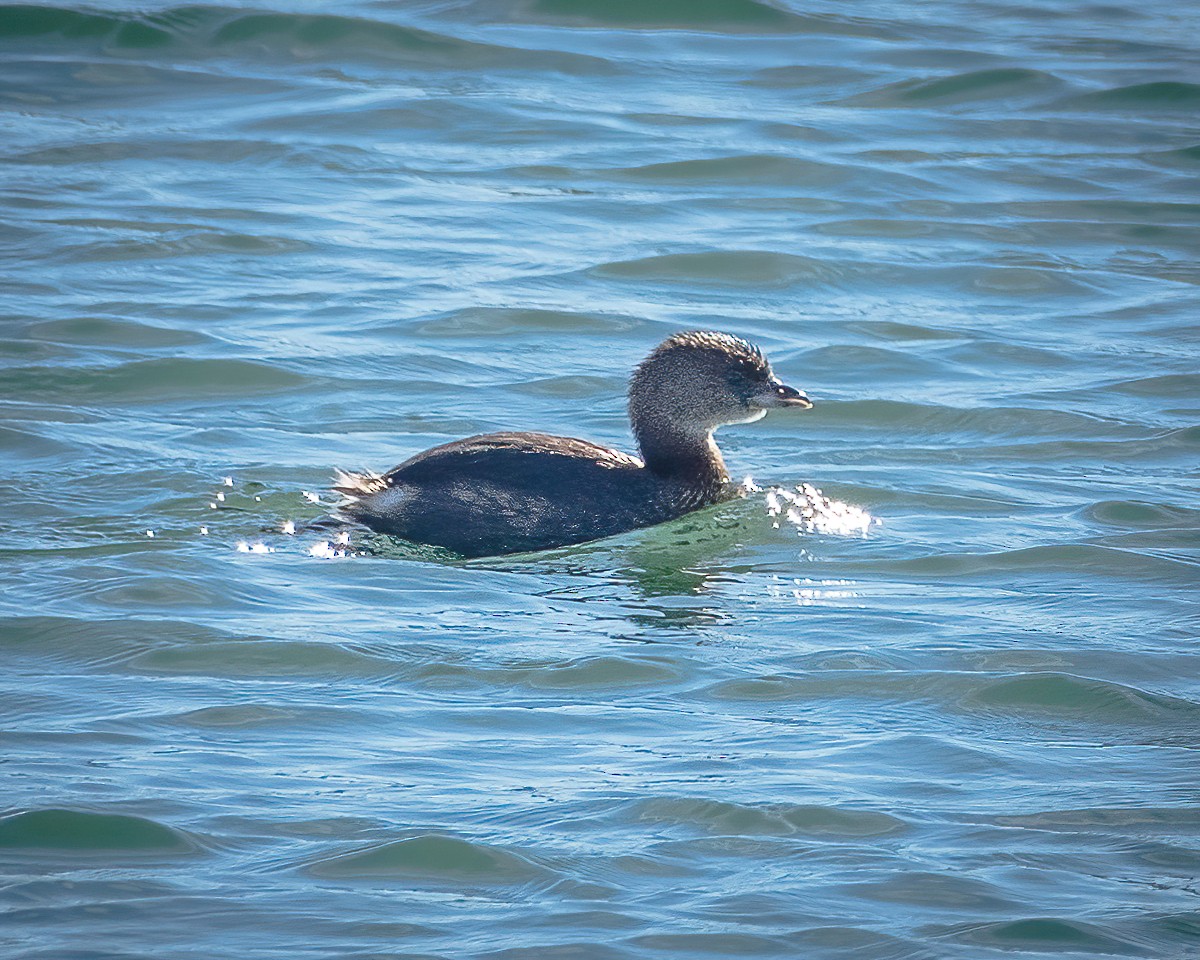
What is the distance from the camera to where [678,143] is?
16.0m

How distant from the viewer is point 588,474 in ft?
28.0

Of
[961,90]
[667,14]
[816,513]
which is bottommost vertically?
[816,513]

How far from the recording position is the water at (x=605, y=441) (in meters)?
5.48

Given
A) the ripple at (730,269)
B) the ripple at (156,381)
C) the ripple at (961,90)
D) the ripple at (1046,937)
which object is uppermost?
the ripple at (961,90)

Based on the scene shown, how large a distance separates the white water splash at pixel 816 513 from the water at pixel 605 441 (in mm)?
73

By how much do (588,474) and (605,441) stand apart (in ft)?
5.86

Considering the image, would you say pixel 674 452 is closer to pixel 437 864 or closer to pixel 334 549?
pixel 334 549

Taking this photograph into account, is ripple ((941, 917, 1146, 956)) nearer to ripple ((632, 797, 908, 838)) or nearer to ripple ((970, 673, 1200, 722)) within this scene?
ripple ((632, 797, 908, 838))

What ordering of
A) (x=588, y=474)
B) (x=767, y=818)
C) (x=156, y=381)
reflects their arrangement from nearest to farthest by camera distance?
(x=767, y=818), (x=588, y=474), (x=156, y=381)

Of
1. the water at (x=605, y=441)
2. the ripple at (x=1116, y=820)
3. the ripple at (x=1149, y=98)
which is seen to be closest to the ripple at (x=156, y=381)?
the water at (x=605, y=441)

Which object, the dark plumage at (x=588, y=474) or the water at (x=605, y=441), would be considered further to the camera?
the dark plumage at (x=588, y=474)

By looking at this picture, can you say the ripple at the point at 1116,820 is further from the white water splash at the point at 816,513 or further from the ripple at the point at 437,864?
the white water splash at the point at 816,513

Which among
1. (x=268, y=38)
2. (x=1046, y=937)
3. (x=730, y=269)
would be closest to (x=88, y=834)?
(x=1046, y=937)

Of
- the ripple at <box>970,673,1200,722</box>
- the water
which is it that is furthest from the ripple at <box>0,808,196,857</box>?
the ripple at <box>970,673,1200,722</box>
